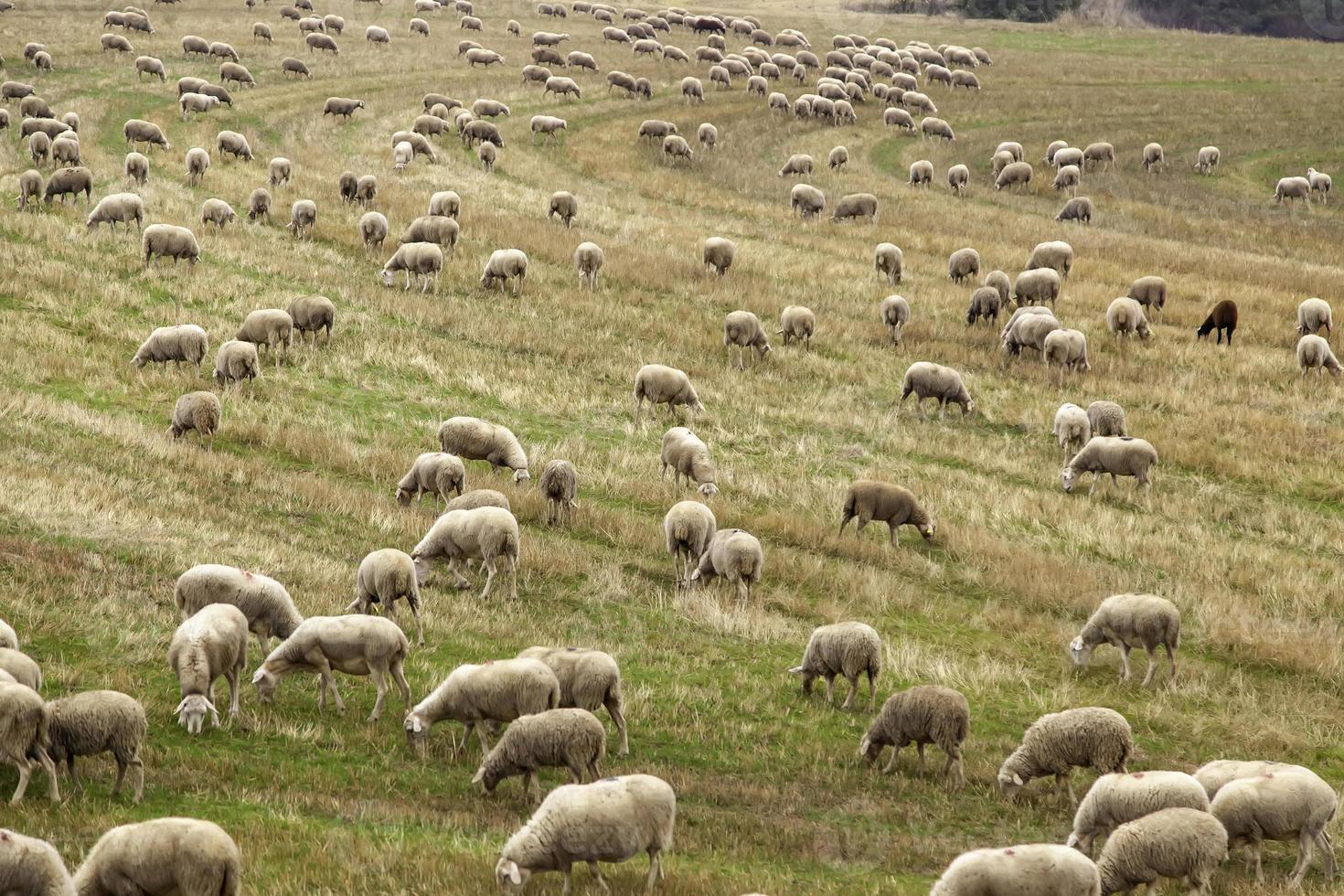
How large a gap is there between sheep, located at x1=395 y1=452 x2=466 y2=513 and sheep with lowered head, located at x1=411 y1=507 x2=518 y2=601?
2652 millimetres

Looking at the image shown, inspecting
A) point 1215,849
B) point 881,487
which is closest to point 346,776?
point 1215,849

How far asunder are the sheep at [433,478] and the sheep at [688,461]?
3808 millimetres

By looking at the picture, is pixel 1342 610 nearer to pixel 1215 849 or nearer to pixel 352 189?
pixel 1215 849

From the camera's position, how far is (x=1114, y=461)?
73.5 ft

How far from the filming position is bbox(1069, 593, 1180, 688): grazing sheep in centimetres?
1520

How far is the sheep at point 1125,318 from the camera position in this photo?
101 ft

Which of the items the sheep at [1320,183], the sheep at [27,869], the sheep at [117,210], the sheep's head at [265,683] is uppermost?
the sheep at [1320,183]

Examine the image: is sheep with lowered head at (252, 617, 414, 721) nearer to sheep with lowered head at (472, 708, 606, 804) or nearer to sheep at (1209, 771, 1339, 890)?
sheep with lowered head at (472, 708, 606, 804)

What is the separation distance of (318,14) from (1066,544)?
6842 centimetres

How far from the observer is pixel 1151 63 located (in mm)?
79500

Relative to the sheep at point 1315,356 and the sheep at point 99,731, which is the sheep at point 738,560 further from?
the sheep at point 1315,356

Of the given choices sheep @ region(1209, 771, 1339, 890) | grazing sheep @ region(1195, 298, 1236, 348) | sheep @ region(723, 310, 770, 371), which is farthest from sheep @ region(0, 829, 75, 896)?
grazing sheep @ region(1195, 298, 1236, 348)

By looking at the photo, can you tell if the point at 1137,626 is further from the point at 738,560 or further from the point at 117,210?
the point at 117,210

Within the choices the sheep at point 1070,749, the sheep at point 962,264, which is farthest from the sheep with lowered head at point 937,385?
the sheep at point 1070,749
